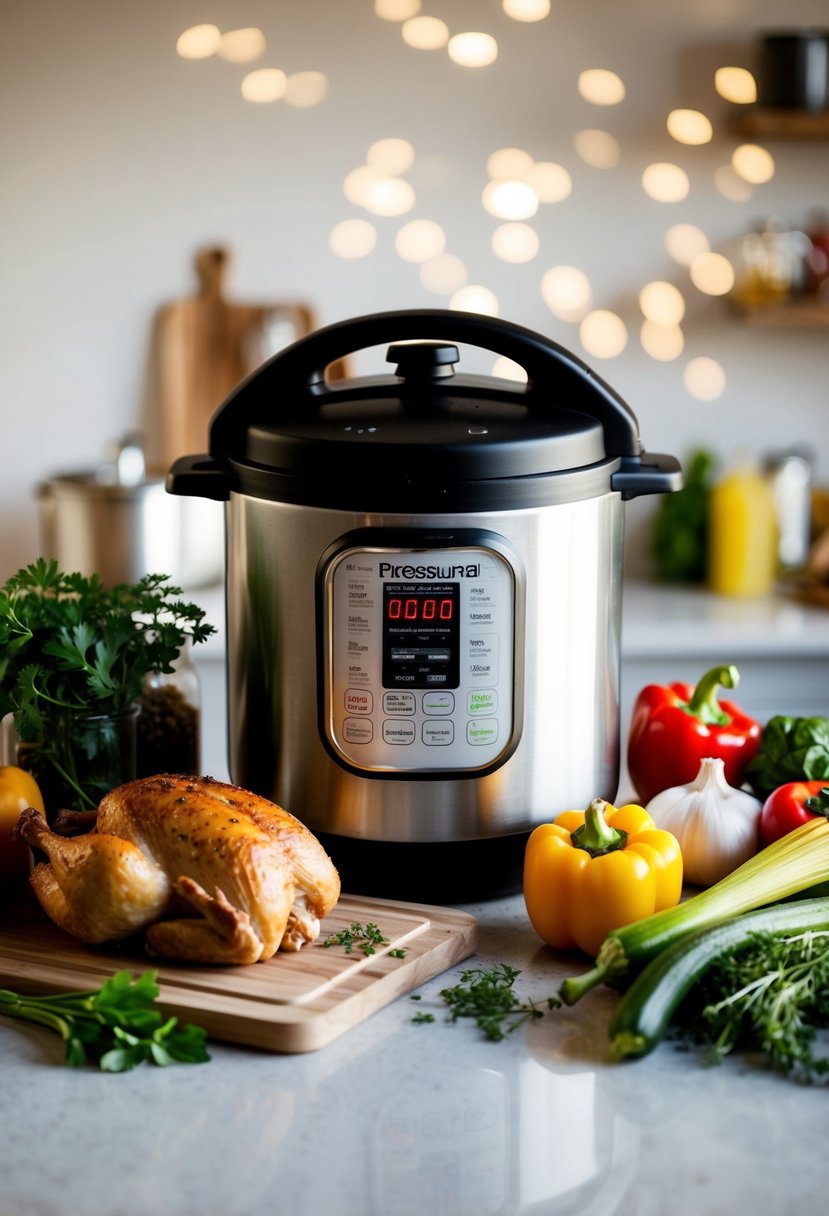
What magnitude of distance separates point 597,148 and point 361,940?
7.82 ft

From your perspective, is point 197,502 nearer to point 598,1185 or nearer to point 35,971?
point 35,971

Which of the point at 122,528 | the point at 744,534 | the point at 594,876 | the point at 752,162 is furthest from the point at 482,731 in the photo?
the point at 752,162

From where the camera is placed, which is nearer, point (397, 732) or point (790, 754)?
→ point (397, 732)

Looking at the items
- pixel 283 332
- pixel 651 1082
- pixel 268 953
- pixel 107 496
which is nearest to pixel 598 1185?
pixel 651 1082

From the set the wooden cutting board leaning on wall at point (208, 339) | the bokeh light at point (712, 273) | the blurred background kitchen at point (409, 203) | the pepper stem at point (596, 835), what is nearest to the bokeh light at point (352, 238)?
the blurred background kitchen at point (409, 203)

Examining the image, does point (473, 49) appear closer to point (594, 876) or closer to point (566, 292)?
point (566, 292)

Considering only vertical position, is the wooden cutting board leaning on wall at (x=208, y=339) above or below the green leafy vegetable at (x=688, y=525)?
above

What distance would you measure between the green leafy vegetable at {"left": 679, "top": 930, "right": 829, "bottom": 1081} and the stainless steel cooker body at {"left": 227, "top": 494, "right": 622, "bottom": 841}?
0.81ft

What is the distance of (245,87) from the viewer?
285 cm

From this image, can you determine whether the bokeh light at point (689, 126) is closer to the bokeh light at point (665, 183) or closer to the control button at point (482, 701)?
the bokeh light at point (665, 183)

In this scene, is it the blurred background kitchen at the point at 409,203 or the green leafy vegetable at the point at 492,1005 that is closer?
the green leafy vegetable at the point at 492,1005

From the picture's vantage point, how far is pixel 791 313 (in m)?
2.90

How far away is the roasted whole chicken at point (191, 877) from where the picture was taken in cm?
89

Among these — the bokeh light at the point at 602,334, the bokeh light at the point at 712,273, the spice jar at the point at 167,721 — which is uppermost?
the bokeh light at the point at 712,273
